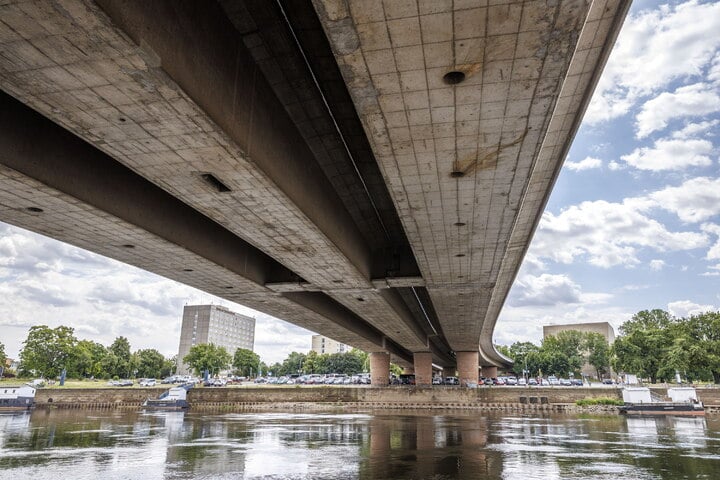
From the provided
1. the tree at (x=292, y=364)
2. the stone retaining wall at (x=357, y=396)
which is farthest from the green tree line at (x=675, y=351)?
the tree at (x=292, y=364)

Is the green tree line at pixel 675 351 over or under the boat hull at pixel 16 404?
over

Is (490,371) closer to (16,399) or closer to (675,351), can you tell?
(675,351)

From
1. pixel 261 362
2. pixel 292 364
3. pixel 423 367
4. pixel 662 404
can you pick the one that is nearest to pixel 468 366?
pixel 423 367

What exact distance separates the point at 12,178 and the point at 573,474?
16.7 m

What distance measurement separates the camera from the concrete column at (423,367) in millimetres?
63250

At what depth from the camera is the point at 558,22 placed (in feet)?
26.0

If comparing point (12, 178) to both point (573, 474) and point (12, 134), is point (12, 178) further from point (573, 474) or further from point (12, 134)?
point (573, 474)

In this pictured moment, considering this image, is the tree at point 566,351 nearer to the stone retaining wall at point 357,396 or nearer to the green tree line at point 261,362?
the green tree line at point 261,362

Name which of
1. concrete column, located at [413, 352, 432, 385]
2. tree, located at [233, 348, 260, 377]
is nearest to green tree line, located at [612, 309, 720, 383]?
concrete column, located at [413, 352, 432, 385]

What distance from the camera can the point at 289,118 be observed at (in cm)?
1255

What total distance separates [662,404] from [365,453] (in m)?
34.4

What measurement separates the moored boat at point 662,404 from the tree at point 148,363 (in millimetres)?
107420

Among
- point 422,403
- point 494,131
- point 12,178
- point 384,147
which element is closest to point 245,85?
point 384,147

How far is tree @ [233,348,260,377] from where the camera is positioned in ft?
424
